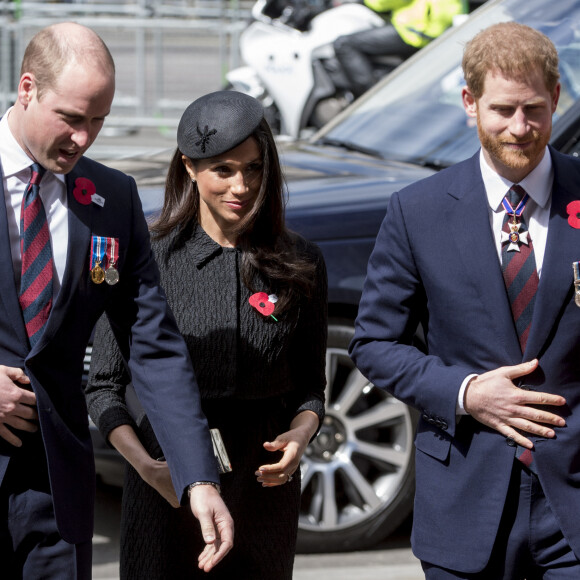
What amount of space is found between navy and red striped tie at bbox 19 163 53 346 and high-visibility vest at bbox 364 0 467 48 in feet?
27.8

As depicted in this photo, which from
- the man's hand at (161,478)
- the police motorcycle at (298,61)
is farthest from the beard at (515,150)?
the police motorcycle at (298,61)

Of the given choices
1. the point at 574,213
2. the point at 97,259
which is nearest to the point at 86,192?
the point at 97,259

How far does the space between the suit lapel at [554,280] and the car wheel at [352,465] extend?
202 cm

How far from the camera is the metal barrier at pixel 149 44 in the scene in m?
13.2

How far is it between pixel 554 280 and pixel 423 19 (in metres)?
8.32

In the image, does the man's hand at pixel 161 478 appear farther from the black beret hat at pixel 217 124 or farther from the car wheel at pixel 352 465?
the car wheel at pixel 352 465

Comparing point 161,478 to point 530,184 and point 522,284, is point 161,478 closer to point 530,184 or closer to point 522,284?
point 522,284

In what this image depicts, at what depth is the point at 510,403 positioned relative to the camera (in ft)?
9.44

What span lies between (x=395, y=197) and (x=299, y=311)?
0.49 meters

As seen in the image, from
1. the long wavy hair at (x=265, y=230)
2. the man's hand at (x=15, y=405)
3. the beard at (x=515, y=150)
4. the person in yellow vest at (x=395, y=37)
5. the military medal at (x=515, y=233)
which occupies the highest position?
the beard at (x=515, y=150)

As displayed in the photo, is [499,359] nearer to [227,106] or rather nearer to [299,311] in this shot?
[299,311]

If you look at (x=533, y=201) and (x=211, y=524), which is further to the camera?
(x=533, y=201)

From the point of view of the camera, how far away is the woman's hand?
129 inches

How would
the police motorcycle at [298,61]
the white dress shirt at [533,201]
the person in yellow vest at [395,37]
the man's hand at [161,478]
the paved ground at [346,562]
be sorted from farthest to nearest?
the police motorcycle at [298,61]
the person in yellow vest at [395,37]
the paved ground at [346,562]
the man's hand at [161,478]
the white dress shirt at [533,201]
